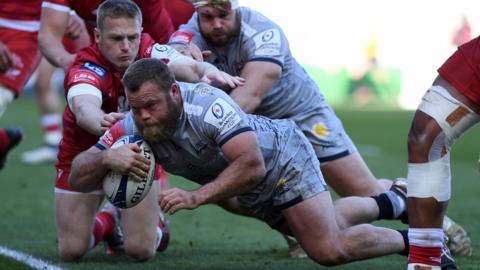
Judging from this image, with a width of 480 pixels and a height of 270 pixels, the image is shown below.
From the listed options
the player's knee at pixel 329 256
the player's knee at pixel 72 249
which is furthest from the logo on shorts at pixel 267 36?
the player's knee at pixel 72 249

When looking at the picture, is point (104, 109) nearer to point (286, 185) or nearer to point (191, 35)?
point (191, 35)

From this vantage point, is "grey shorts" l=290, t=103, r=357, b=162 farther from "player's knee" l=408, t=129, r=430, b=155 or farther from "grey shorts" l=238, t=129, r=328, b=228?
"player's knee" l=408, t=129, r=430, b=155

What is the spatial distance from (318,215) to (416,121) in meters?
0.97

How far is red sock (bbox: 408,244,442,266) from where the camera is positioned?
516cm

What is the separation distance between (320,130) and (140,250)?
1583 millimetres

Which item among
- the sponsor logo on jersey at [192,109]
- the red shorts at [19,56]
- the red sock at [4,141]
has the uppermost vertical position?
the sponsor logo on jersey at [192,109]

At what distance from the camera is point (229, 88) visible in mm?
6555

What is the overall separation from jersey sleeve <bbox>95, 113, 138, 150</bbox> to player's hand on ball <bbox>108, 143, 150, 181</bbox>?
248 millimetres

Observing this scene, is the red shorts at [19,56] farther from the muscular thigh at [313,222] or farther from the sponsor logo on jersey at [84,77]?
the muscular thigh at [313,222]

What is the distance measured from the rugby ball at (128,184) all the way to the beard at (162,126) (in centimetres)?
7

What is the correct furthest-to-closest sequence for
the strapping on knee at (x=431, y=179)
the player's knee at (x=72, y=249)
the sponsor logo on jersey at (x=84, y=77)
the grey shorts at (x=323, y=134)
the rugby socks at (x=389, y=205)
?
the grey shorts at (x=323, y=134), the player's knee at (x=72, y=249), the rugby socks at (x=389, y=205), the sponsor logo on jersey at (x=84, y=77), the strapping on knee at (x=431, y=179)

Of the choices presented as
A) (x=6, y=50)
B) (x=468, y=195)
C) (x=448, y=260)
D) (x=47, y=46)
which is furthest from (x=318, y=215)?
(x=468, y=195)

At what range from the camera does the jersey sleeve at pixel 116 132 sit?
5.61 meters

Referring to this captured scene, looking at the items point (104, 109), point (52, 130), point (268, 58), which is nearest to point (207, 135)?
point (104, 109)
